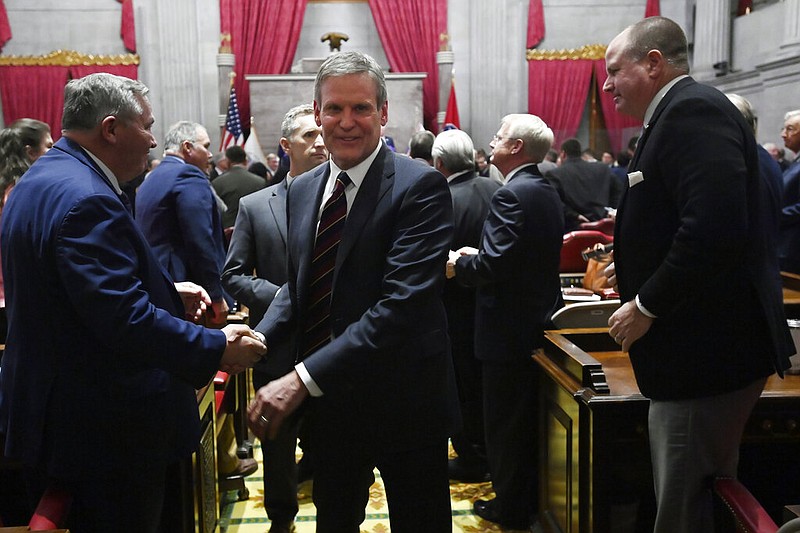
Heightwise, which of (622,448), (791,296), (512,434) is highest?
(791,296)

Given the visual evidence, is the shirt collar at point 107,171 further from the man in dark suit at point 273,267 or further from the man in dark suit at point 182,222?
the man in dark suit at point 182,222

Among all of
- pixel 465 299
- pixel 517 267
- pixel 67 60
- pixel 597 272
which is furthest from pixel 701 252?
pixel 67 60

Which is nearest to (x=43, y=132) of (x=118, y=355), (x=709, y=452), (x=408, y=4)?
(x=118, y=355)

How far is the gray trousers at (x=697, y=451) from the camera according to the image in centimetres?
188

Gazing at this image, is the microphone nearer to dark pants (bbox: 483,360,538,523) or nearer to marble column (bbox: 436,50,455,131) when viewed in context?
dark pants (bbox: 483,360,538,523)

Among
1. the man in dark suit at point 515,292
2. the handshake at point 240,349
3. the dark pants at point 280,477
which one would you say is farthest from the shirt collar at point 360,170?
the dark pants at point 280,477

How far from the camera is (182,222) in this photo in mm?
4047

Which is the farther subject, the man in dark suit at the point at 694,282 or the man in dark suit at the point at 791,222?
the man in dark suit at the point at 791,222

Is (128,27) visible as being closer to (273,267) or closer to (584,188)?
(584,188)

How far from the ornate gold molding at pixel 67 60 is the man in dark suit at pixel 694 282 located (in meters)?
11.0

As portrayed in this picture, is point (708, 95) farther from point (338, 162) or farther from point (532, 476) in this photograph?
point (532, 476)

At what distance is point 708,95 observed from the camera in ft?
5.95

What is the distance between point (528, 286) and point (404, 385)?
53.8 inches

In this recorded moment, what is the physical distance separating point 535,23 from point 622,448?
34.7 feet
